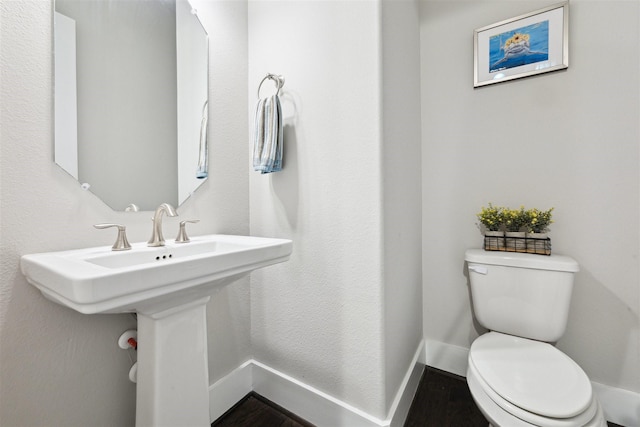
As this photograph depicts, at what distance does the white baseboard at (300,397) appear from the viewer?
110 centimetres

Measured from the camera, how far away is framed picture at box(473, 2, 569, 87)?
1321 millimetres

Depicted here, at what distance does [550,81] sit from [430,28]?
71 cm

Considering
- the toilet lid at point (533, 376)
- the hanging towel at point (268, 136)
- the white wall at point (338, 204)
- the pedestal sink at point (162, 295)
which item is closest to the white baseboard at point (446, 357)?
the white wall at point (338, 204)

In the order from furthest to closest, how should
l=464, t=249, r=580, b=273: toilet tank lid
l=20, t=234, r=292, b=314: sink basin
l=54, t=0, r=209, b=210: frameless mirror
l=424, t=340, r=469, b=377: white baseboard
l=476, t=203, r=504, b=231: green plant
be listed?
l=424, t=340, r=469, b=377: white baseboard
l=476, t=203, r=504, b=231: green plant
l=464, t=249, r=580, b=273: toilet tank lid
l=54, t=0, r=209, b=210: frameless mirror
l=20, t=234, r=292, b=314: sink basin

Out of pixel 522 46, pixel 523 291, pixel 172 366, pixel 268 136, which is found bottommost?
pixel 172 366

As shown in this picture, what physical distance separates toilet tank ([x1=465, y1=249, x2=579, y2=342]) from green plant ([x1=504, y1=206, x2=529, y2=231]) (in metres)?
0.14

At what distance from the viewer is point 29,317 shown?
795 millimetres

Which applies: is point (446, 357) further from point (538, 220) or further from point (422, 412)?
point (538, 220)

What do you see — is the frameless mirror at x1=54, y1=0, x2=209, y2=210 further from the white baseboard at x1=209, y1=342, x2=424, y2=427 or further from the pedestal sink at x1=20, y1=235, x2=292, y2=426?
the white baseboard at x1=209, y1=342, x2=424, y2=427

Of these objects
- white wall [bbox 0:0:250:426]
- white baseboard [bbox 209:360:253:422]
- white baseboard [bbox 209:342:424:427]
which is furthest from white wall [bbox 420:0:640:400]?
white wall [bbox 0:0:250:426]

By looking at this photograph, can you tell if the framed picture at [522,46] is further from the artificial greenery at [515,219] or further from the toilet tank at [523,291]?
the toilet tank at [523,291]

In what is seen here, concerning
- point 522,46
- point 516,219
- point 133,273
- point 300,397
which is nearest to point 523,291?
point 516,219

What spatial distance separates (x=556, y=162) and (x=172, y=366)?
1.82 metres

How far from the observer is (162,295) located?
66 cm
